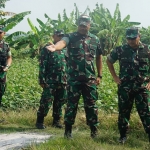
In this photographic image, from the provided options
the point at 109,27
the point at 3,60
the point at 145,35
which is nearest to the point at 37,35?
the point at 109,27

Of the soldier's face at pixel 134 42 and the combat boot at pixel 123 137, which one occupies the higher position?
the soldier's face at pixel 134 42

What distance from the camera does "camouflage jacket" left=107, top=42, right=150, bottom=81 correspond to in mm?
4355

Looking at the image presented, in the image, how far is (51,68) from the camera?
5684mm

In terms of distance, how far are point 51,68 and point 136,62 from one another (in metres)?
1.86

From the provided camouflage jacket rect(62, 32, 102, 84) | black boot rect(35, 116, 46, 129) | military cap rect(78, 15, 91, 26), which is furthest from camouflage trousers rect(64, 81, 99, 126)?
black boot rect(35, 116, 46, 129)

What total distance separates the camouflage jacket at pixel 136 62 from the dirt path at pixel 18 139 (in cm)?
161

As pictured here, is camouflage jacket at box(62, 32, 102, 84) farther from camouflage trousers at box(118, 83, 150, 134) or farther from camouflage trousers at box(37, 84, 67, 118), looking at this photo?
camouflage trousers at box(37, 84, 67, 118)

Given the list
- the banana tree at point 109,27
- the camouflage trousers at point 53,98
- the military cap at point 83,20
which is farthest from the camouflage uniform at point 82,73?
the banana tree at point 109,27

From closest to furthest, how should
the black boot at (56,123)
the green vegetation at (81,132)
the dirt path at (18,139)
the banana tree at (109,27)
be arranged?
the green vegetation at (81,132)
the dirt path at (18,139)
the black boot at (56,123)
the banana tree at (109,27)

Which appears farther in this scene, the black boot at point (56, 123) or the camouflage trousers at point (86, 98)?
the black boot at point (56, 123)

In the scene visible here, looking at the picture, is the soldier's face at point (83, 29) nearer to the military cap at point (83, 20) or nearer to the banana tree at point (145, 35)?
the military cap at point (83, 20)

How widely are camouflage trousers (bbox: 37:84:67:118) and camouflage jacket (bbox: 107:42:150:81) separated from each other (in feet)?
5.35

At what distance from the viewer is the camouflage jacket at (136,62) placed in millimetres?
4355

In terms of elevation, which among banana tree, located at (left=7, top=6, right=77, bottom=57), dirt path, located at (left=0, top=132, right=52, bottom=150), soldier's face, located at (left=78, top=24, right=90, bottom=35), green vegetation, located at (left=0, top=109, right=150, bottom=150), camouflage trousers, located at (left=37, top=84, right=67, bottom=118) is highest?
banana tree, located at (left=7, top=6, right=77, bottom=57)
